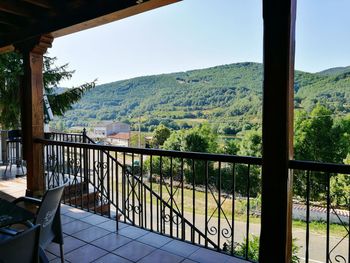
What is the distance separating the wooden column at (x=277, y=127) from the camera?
1756 mm

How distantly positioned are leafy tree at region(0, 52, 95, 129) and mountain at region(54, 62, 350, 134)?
9.61 metres

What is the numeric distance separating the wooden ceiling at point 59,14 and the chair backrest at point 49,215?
6.18 feet

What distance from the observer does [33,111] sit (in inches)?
156

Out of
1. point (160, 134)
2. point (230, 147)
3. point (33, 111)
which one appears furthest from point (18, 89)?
point (160, 134)

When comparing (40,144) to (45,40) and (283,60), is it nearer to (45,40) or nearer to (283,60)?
(45,40)

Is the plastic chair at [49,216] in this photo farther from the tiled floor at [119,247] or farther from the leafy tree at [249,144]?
the leafy tree at [249,144]

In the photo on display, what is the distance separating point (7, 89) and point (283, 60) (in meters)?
8.19

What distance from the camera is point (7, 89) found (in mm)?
7891

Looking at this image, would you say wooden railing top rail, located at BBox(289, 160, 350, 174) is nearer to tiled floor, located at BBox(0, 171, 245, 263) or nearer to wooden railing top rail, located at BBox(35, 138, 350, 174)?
wooden railing top rail, located at BBox(35, 138, 350, 174)

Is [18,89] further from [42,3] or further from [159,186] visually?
[159,186]

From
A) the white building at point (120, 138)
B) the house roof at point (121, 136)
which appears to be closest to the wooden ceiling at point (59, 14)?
the white building at point (120, 138)

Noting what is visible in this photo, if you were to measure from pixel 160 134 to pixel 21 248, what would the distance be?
20.6 meters

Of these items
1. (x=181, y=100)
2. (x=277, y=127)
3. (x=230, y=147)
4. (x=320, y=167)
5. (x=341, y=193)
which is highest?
(x=181, y=100)

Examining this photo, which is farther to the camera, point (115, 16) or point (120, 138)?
point (120, 138)
